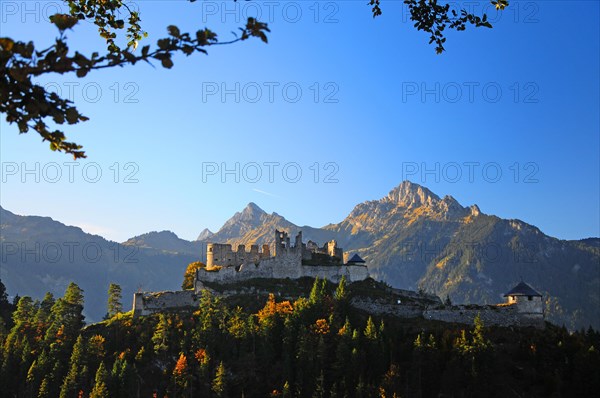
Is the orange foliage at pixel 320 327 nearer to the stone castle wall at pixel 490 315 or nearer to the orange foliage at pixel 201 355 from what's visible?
the orange foliage at pixel 201 355

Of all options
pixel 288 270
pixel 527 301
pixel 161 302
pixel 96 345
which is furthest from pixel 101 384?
pixel 527 301

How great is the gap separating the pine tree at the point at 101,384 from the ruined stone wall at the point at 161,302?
36.5 feet

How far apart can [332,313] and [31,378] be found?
103ft

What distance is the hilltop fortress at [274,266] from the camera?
7412 cm

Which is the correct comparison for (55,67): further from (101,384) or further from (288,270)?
(288,270)

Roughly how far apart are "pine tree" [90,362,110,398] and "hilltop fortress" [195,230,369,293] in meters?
15.5

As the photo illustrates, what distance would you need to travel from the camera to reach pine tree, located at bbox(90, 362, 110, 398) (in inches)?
2249

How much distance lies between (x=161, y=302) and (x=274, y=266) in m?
13.9

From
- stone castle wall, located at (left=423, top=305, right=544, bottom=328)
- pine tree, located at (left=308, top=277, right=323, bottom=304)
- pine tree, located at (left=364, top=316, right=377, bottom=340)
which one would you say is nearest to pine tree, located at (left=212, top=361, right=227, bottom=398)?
pine tree, located at (left=308, top=277, right=323, bottom=304)

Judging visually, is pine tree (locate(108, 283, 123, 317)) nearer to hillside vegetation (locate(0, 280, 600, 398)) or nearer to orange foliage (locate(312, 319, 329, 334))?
hillside vegetation (locate(0, 280, 600, 398))

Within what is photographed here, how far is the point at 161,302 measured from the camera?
233 ft

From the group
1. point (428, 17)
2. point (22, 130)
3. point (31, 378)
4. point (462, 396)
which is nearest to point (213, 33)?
point (22, 130)

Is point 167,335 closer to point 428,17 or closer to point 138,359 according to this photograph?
point 138,359

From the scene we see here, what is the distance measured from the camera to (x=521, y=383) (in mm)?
56312
